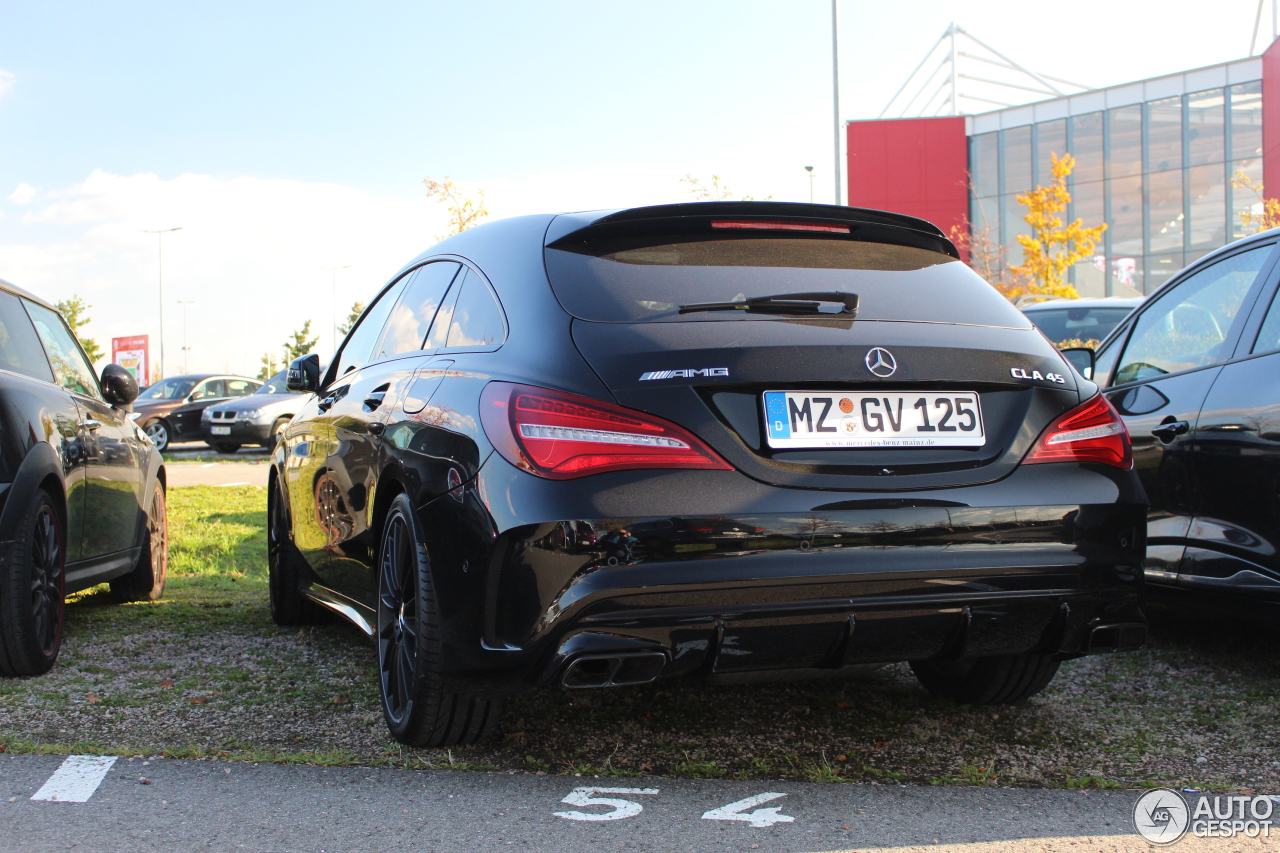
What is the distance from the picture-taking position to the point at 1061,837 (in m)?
2.75

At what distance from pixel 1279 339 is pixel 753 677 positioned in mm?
2333

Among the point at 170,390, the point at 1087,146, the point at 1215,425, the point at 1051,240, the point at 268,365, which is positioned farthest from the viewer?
the point at 268,365

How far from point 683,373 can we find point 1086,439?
3.67 feet

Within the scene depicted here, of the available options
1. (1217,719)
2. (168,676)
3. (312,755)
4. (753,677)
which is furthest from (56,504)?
(1217,719)

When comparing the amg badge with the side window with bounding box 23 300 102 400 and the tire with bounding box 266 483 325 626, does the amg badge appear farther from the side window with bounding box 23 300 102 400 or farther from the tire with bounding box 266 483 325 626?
the side window with bounding box 23 300 102 400

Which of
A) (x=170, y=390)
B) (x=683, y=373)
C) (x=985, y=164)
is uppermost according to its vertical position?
(x=985, y=164)

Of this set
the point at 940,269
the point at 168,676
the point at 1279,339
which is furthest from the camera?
the point at 168,676

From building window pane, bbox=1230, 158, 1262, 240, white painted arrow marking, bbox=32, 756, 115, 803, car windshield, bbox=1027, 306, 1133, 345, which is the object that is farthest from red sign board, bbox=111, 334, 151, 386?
white painted arrow marking, bbox=32, 756, 115, 803

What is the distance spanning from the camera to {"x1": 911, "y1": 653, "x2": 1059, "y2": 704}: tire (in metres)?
3.78

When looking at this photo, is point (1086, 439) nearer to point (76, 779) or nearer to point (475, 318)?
point (475, 318)

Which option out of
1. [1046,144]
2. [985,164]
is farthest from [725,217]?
[985,164]

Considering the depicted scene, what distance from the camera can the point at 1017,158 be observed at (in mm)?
42781

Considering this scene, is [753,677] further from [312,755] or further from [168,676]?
[168,676]

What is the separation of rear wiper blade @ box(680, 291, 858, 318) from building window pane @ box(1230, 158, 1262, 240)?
38716 mm
